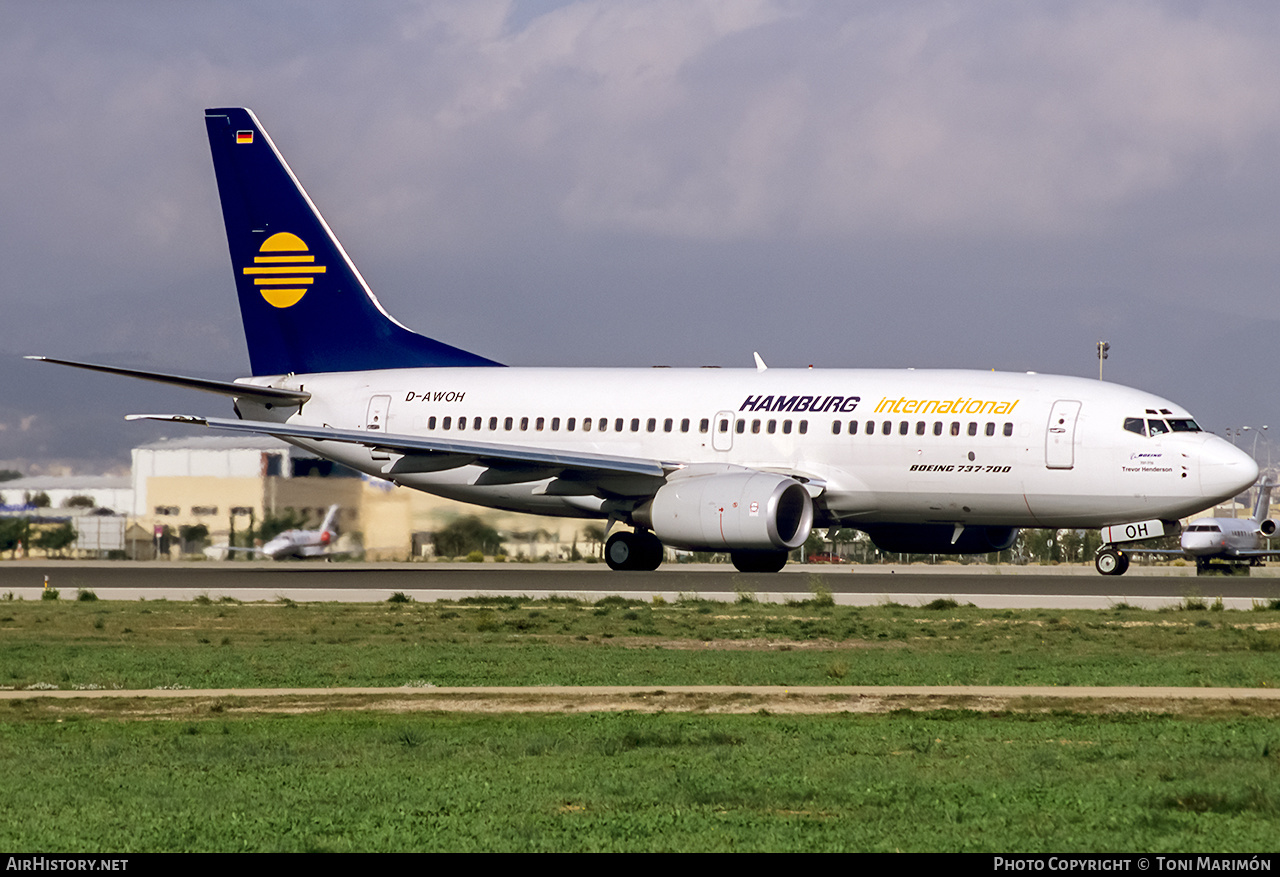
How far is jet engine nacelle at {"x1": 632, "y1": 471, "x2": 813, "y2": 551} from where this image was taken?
31.4 m

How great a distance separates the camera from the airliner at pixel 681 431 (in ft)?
104

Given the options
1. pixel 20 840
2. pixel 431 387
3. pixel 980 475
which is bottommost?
pixel 20 840

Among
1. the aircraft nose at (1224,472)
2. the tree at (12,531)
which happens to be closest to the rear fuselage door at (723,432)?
the aircraft nose at (1224,472)

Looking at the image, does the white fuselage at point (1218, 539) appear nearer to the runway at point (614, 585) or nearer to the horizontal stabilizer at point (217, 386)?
the runway at point (614, 585)

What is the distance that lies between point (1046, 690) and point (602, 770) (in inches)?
213

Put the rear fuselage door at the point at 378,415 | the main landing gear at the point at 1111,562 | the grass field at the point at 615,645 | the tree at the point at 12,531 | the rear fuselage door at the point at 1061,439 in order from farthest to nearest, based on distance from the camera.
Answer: the tree at the point at 12,531, the rear fuselage door at the point at 378,415, the main landing gear at the point at 1111,562, the rear fuselage door at the point at 1061,439, the grass field at the point at 615,645

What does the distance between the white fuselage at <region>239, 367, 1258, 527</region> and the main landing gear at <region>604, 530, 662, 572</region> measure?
2.70ft

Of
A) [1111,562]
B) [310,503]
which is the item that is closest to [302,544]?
[310,503]

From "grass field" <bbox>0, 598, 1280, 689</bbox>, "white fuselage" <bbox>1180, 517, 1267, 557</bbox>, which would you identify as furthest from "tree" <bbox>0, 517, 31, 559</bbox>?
"white fuselage" <bbox>1180, 517, 1267, 557</bbox>

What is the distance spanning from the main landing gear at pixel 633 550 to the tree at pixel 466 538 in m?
4.39

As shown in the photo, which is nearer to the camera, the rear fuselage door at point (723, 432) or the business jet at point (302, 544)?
the rear fuselage door at point (723, 432)

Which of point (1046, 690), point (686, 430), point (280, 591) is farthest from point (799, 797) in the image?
point (686, 430)

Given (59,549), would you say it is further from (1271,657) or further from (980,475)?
(1271,657)

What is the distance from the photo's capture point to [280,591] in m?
29.1
